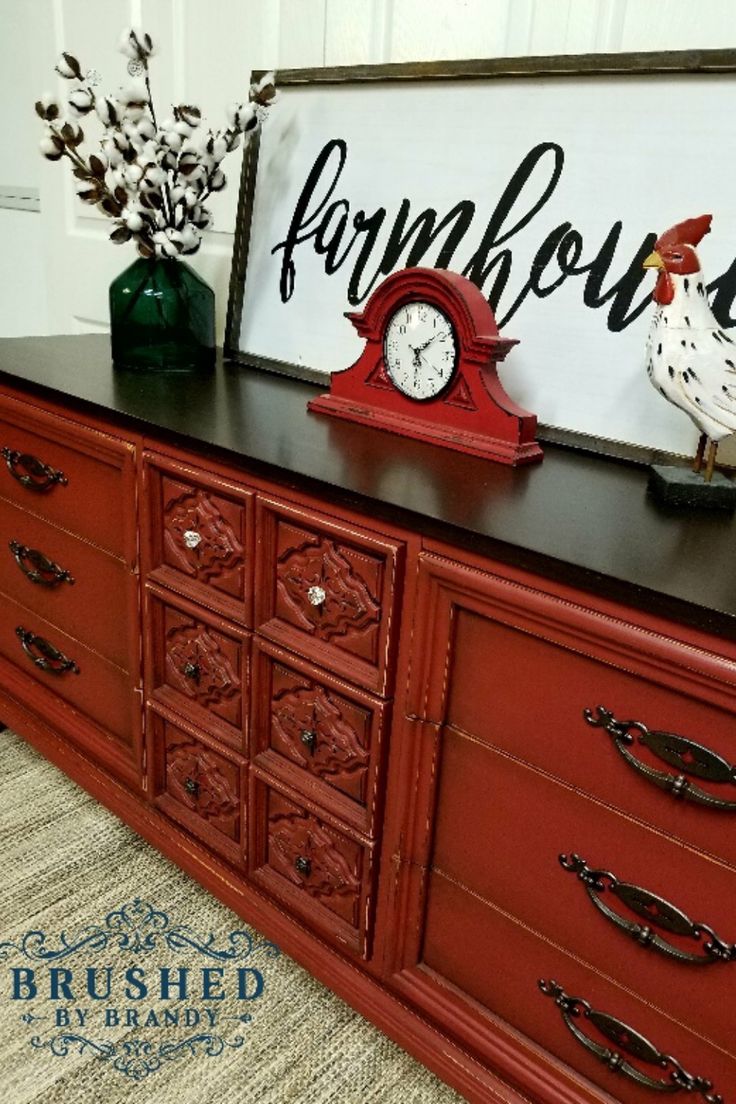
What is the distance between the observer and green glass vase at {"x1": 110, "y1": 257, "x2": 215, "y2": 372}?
1.55 metres

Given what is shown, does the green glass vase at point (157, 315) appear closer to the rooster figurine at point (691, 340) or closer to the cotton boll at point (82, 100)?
the cotton boll at point (82, 100)

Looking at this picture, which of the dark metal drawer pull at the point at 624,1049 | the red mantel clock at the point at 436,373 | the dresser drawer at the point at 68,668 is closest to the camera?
the dark metal drawer pull at the point at 624,1049

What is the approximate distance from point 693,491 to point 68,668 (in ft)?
3.69

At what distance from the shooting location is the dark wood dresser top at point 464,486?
803mm

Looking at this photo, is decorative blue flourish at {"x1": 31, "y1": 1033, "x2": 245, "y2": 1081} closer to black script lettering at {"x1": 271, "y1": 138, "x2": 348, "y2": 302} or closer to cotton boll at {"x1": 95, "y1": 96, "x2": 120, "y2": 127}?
black script lettering at {"x1": 271, "y1": 138, "x2": 348, "y2": 302}

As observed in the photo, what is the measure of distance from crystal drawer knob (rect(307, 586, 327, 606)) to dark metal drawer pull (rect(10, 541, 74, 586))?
0.59m

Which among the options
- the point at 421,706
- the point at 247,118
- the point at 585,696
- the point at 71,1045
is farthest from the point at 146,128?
the point at 71,1045

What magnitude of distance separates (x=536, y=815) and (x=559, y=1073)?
34 centimetres

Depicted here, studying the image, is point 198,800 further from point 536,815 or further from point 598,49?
point 598,49

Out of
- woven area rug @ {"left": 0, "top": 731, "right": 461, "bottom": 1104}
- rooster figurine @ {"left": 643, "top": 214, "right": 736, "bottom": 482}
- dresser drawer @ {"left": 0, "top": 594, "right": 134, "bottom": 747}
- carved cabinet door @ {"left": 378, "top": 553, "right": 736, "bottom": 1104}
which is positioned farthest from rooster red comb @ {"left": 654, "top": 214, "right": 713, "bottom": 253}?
woven area rug @ {"left": 0, "top": 731, "right": 461, "bottom": 1104}

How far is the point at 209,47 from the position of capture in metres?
1.68

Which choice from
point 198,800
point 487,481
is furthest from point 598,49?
point 198,800
